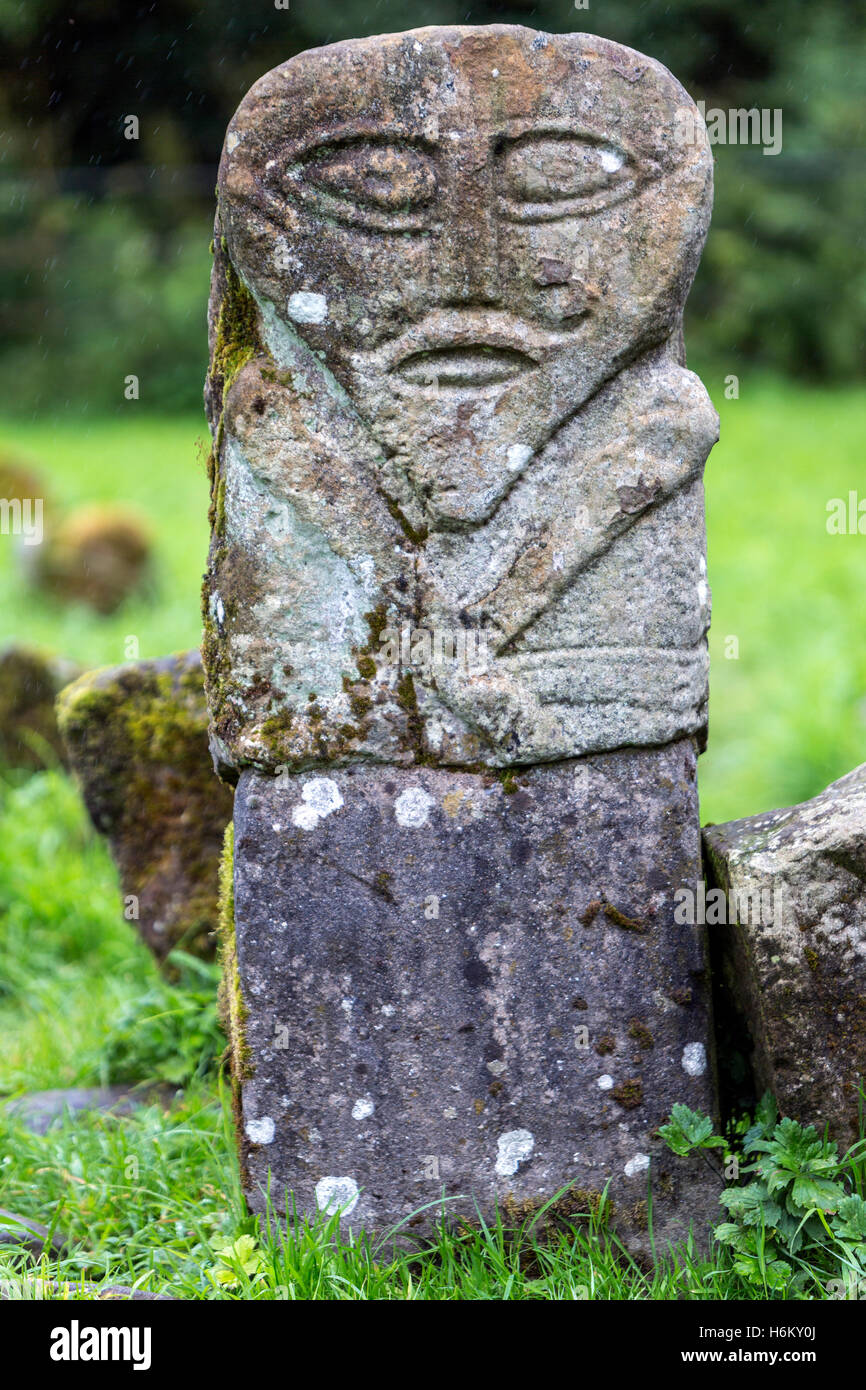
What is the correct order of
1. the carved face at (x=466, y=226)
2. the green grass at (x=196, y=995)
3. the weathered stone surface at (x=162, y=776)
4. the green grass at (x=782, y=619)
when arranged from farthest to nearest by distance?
the green grass at (x=782, y=619) → the weathered stone surface at (x=162, y=776) → the green grass at (x=196, y=995) → the carved face at (x=466, y=226)

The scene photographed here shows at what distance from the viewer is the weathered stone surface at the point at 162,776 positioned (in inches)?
141

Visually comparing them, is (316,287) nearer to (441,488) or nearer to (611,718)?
(441,488)

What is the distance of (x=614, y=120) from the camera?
230 cm

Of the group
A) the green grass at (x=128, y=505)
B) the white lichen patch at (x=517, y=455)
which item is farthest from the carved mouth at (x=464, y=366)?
the green grass at (x=128, y=505)

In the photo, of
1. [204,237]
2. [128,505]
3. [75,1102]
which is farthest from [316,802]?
[204,237]

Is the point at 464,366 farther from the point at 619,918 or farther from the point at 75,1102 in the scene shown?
the point at 75,1102

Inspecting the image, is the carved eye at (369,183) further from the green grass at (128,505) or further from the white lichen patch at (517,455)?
the green grass at (128,505)

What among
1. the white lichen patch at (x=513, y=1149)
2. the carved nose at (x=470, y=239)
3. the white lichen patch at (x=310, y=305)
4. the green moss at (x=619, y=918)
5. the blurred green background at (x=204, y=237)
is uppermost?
the blurred green background at (x=204, y=237)

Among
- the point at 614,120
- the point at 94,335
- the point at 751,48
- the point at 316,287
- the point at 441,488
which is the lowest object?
the point at 441,488

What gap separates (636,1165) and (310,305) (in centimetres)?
162

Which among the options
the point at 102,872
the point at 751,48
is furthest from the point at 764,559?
the point at 751,48

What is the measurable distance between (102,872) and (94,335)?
1413 cm

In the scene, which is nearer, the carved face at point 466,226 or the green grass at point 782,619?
the carved face at point 466,226

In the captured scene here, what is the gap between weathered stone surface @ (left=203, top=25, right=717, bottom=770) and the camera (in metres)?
2.29
